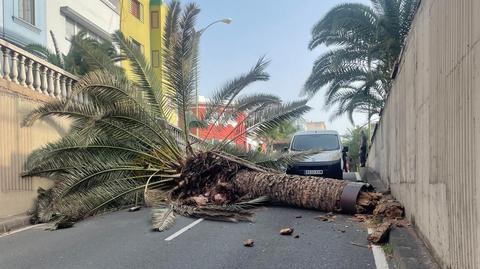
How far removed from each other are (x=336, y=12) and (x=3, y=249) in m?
16.1

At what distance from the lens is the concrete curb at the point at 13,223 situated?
27.8 ft

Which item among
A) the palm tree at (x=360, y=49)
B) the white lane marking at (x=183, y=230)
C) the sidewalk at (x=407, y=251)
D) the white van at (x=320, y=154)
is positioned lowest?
the white lane marking at (x=183, y=230)

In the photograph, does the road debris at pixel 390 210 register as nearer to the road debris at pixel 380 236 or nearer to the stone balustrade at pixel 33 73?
the road debris at pixel 380 236

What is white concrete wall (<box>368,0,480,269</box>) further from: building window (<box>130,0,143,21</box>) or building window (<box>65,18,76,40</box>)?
building window (<box>130,0,143,21</box>)

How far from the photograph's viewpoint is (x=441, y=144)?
4.60m

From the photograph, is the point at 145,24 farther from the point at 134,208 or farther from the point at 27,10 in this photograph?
the point at 134,208

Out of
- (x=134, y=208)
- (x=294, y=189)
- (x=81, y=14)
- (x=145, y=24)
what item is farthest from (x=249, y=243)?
(x=145, y=24)

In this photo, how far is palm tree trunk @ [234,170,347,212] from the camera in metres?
9.64

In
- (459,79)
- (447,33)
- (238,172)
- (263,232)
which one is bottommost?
(263,232)

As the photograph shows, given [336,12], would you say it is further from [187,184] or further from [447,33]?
[447,33]

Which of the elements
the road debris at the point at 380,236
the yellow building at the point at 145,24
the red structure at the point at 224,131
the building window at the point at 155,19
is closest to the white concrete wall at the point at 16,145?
the red structure at the point at 224,131

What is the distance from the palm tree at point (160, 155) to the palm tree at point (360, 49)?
737cm

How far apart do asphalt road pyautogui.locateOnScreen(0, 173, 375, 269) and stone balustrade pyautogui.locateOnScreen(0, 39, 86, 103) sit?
3.26 meters

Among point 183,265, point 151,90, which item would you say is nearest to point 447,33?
point 183,265
